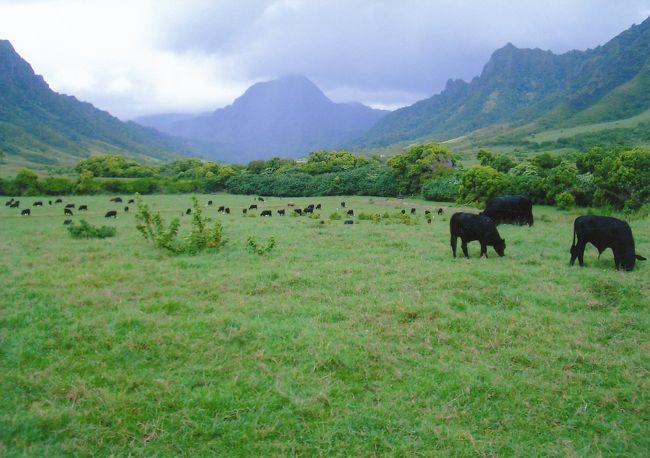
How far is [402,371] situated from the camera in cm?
639

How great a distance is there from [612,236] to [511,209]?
11442 millimetres

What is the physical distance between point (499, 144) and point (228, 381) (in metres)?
127

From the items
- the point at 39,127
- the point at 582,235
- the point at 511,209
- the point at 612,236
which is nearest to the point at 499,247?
the point at 582,235

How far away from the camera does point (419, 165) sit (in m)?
54.9

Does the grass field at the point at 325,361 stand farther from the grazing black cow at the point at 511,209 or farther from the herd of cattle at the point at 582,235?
the grazing black cow at the point at 511,209

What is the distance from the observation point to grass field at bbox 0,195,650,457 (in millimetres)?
5031

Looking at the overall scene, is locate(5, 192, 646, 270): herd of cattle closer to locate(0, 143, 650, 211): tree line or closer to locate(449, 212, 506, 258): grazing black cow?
locate(449, 212, 506, 258): grazing black cow

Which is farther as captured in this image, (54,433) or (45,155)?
(45,155)

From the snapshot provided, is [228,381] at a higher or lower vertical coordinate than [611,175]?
lower

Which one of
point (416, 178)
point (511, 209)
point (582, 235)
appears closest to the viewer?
point (582, 235)

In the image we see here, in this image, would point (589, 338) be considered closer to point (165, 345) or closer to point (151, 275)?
point (165, 345)

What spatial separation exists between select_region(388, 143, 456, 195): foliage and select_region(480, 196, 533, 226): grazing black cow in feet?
99.2

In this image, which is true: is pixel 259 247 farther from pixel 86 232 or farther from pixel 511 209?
pixel 511 209

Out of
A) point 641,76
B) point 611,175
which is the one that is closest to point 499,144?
point 641,76
